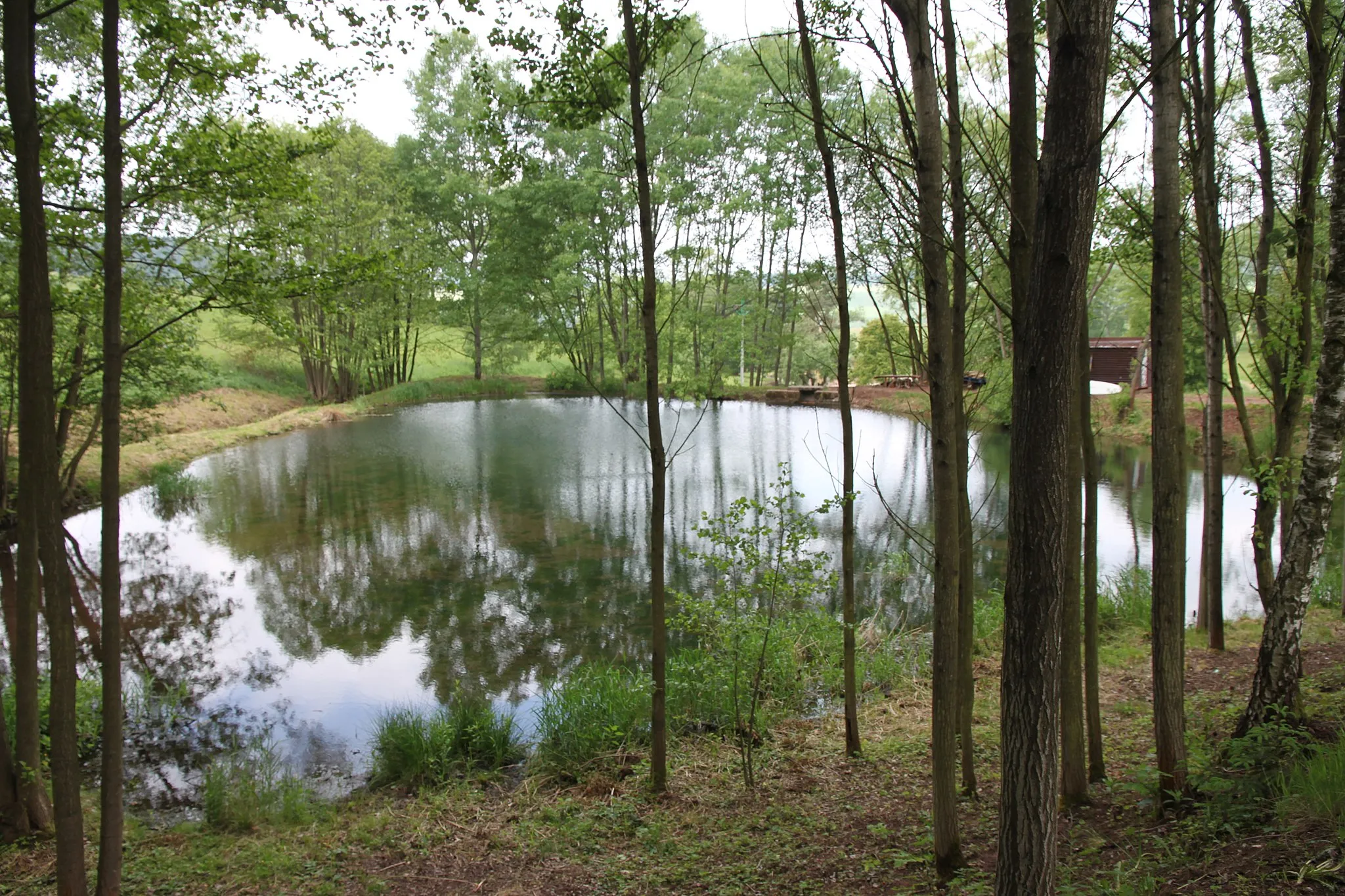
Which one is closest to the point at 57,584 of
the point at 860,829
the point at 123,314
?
the point at 123,314

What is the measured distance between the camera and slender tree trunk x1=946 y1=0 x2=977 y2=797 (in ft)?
9.63

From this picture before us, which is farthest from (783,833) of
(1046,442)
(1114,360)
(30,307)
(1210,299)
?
(1114,360)

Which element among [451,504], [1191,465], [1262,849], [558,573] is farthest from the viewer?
[1191,465]

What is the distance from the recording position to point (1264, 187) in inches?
187

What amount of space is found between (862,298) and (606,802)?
58.6 metres

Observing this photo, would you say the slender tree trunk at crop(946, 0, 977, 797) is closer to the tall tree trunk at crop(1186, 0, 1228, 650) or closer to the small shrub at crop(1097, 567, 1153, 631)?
the tall tree trunk at crop(1186, 0, 1228, 650)

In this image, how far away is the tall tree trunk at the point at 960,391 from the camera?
9.64 feet

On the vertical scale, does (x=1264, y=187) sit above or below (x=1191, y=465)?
above

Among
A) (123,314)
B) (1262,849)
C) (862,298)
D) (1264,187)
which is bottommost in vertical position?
(1262,849)

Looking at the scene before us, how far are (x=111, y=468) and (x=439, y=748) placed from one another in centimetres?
297

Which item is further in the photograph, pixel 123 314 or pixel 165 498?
pixel 165 498

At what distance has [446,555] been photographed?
10.1 metres

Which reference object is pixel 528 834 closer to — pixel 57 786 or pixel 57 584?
pixel 57 786

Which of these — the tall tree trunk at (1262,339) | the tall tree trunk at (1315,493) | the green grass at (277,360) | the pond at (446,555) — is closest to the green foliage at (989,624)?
the pond at (446,555)
